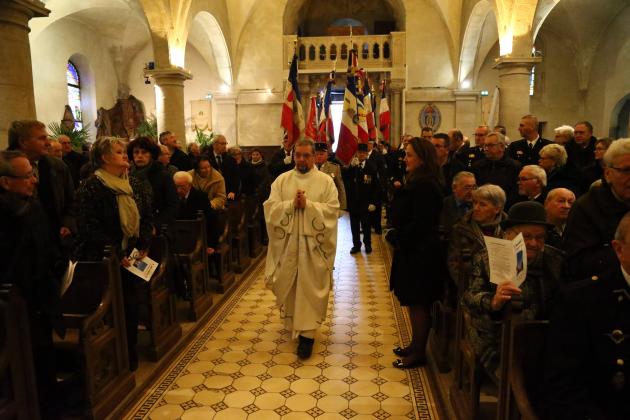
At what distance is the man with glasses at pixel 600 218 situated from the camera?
7.73 feet

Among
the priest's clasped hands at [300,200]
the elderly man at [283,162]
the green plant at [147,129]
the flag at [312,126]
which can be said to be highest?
the green plant at [147,129]

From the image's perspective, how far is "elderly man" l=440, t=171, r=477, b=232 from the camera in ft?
12.8

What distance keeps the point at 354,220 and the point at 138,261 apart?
4.76m

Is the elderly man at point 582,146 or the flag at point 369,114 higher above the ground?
the flag at point 369,114

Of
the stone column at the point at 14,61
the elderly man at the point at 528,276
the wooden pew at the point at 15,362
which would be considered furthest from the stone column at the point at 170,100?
the elderly man at the point at 528,276

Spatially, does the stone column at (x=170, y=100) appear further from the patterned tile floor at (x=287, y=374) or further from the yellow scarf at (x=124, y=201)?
the yellow scarf at (x=124, y=201)

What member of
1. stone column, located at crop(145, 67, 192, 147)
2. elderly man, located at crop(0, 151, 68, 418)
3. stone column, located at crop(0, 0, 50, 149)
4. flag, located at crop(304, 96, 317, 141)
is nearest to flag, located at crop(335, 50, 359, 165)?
flag, located at crop(304, 96, 317, 141)

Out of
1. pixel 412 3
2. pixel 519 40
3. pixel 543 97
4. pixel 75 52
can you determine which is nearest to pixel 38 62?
pixel 75 52

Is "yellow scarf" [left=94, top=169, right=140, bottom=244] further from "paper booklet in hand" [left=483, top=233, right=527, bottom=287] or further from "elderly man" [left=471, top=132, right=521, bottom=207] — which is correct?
"elderly man" [left=471, top=132, right=521, bottom=207]

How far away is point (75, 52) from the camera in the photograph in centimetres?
1577

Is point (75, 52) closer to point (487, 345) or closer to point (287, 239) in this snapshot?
point (287, 239)

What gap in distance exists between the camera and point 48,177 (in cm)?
383

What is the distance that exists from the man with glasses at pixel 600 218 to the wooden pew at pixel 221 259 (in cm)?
411

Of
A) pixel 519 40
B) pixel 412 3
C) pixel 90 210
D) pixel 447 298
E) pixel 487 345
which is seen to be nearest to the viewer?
pixel 487 345
